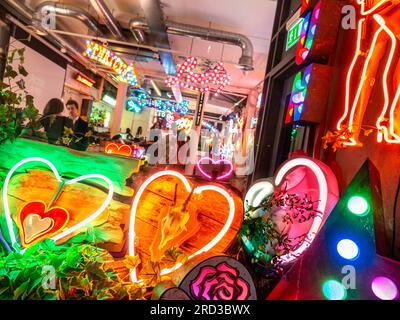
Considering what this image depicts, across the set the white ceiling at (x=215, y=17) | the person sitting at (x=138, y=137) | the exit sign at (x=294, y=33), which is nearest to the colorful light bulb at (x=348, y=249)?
the exit sign at (x=294, y=33)

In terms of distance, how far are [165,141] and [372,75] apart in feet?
18.1

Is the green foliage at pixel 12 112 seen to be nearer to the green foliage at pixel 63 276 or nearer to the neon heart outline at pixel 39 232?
the neon heart outline at pixel 39 232

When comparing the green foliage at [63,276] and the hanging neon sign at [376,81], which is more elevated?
the hanging neon sign at [376,81]

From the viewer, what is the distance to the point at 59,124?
3461 mm

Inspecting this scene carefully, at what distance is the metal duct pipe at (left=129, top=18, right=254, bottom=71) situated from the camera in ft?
20.7

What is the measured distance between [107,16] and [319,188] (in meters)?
5.90

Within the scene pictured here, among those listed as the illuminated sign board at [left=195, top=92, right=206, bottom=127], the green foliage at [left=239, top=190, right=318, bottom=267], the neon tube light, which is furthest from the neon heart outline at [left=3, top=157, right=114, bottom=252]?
the illuminated sign board at [left=195, top=92, right=206, bottom=127]

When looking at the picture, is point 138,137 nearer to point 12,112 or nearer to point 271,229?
point 12,112

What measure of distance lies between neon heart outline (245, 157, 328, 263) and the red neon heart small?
1.29 m

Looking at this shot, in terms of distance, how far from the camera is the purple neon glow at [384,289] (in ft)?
4.25

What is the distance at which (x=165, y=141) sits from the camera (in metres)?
7.07

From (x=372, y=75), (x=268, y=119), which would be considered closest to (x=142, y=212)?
(x=372, y=75)

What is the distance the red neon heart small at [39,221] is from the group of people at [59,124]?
19.9 inches
